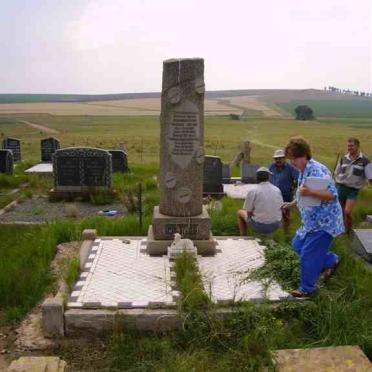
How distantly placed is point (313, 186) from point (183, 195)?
7.99 ft

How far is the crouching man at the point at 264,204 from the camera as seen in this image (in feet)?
22.9

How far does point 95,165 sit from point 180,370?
938cm

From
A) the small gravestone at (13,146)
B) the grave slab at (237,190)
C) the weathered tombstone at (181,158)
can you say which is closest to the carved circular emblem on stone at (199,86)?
the weathered tombstone at (181,158)

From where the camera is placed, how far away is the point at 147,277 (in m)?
6.07

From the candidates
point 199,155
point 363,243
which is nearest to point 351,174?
point 363,243

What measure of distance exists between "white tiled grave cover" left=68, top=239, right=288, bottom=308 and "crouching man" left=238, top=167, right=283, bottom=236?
397mm

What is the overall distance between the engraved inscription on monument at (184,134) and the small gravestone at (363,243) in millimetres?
2820

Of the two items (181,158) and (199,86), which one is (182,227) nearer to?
(181,158)

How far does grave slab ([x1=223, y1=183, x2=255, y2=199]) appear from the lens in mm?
12710

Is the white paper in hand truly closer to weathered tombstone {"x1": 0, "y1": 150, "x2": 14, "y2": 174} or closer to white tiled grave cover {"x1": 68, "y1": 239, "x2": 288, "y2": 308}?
white tiled grave cover {"x1": 68, "y1": 239, "x2": 288, "y2": 308}

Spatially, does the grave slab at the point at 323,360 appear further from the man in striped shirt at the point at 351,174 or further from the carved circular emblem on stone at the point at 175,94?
the man in striped shirt at the point at 351,174

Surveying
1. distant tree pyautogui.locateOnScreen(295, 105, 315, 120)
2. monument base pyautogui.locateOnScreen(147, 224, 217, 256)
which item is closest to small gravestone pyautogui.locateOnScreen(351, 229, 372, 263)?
monument base pyautogui.locateOnScreen(147, 224, 217, 256)

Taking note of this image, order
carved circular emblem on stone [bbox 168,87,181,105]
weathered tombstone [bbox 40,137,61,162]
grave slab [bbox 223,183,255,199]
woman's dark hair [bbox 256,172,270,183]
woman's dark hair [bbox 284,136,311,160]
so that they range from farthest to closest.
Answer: weathered tombstone [bbox 40,137,61,162] < grave slab [bbox 223,183,255,199] < woman's dark hair [bbox 256,172,270,183] < carved circular emblem on stone [bbox 168,87,181,105] < woman's dark hair [bbox 284,136,311,160]

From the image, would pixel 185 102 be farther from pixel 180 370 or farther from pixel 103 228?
pixel 180 370
